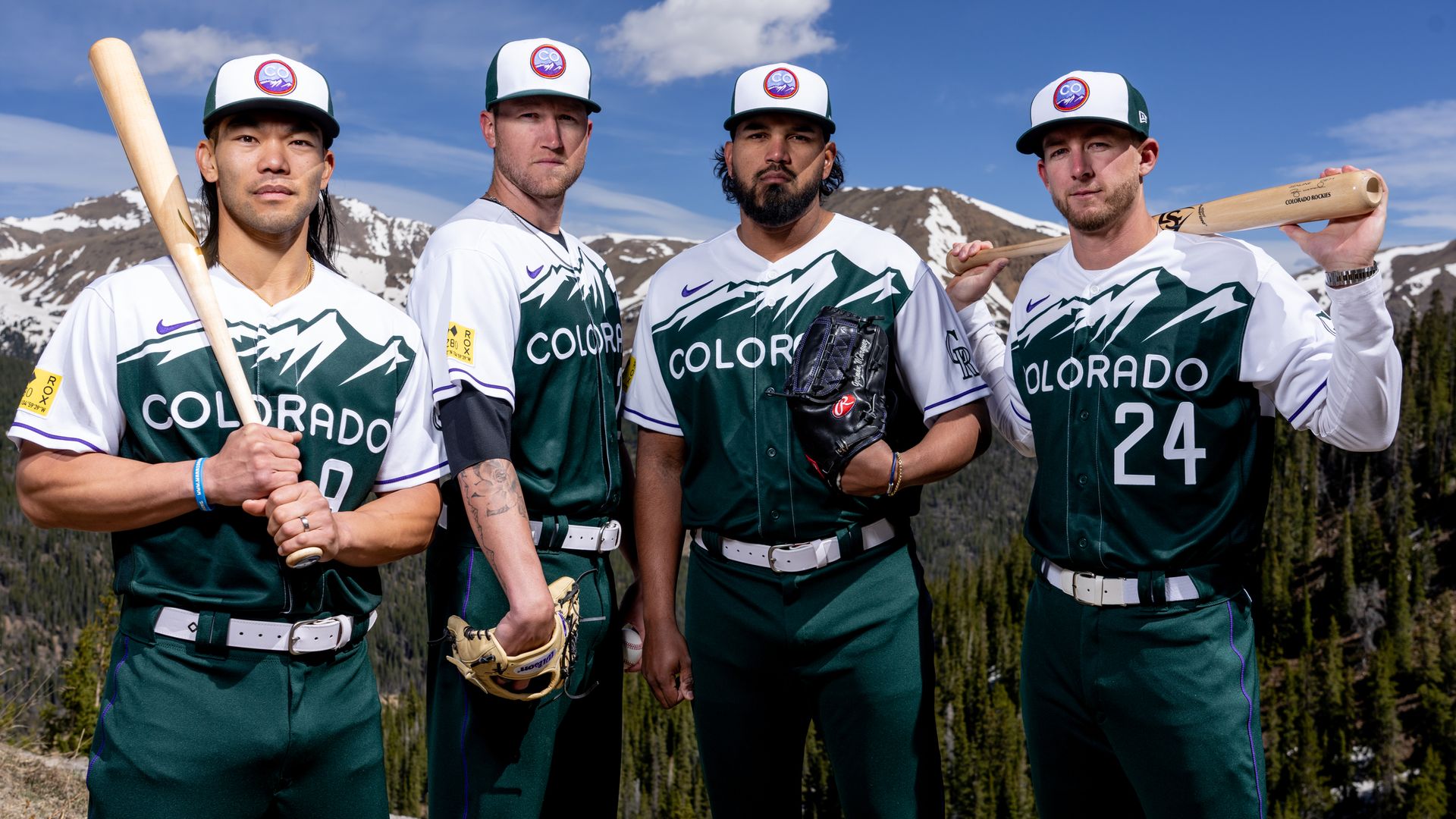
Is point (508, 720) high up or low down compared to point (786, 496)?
down

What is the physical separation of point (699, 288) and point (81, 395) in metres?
3.04

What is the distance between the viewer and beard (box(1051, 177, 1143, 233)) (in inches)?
216

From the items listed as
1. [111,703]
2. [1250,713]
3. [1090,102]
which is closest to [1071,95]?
[1090,102]

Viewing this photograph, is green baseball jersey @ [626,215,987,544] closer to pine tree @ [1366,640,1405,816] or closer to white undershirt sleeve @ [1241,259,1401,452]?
white undershirt sleeve @ [1241,259,1401,452]

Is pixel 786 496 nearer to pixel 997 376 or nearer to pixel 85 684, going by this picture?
pixel 997 376

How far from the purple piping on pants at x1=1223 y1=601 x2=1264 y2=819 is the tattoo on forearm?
3.48m

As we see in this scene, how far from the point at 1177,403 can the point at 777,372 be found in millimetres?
2020

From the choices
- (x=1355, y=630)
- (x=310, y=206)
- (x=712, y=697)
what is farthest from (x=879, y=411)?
(x=1355, y=630)

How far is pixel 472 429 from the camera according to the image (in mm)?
4844

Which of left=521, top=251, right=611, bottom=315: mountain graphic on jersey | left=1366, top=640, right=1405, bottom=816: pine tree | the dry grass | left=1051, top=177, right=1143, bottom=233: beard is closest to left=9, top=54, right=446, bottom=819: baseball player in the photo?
left=521, top=251, right=611, bottom=315: mountain graphic on jersey

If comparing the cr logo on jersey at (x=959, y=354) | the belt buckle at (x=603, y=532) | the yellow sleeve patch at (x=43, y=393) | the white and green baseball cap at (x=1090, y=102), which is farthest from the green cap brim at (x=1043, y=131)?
the yellow sleeve patch at (x=43, y=393)

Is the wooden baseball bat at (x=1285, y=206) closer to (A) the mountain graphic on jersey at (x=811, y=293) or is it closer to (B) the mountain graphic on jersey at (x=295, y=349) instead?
(A) the mountain graphic on jersey at (x=811, y=293)

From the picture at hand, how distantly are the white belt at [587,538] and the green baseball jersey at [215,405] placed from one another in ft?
2.95

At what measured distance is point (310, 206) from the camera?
4.49 metres
